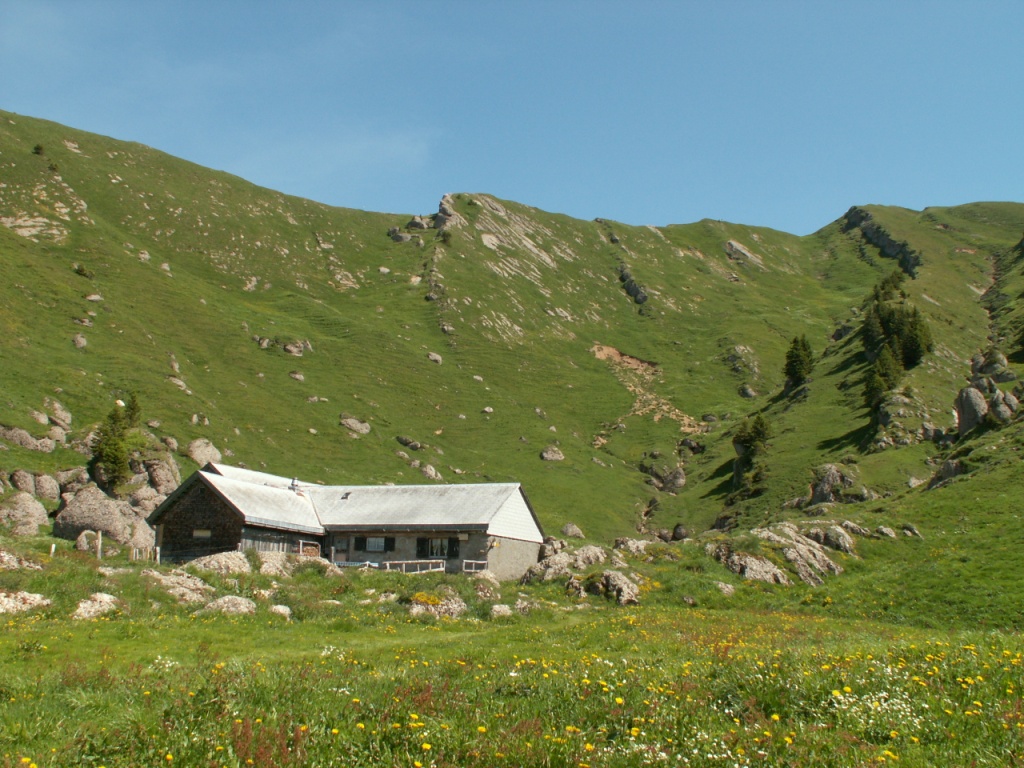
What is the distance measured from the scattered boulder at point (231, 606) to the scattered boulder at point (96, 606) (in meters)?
3.11

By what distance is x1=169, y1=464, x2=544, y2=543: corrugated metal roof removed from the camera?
51281 millimetres

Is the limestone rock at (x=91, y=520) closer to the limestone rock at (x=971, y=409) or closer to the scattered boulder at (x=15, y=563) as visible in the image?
the scattered boulder at (x=15, y=563)

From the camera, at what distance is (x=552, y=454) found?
10875 cm

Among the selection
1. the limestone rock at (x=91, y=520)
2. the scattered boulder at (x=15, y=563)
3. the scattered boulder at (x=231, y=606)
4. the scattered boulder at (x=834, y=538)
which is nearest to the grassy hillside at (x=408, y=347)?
the limestone rock at (x=91, y=520)

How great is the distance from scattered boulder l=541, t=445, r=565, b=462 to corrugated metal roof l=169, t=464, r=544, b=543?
4984cm

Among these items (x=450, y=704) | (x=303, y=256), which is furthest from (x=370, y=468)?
(x=303, y=256)

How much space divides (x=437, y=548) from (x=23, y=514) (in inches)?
1181

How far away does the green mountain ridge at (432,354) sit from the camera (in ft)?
269

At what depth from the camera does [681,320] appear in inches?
Answer: 7219

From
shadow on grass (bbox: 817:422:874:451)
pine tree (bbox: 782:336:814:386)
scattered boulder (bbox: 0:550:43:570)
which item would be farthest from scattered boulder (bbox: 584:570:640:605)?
pine tree (bbox: 782:336:814:386)

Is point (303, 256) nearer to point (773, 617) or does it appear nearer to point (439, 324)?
point (439, 324)

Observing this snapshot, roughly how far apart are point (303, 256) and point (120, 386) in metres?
92.9

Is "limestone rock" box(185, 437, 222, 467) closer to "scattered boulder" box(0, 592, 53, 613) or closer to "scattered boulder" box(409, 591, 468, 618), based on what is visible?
"scattered boulder" box(409, 591, 468, 618)

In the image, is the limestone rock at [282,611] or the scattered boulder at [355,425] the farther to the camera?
the scattered boulder at [355,425]
